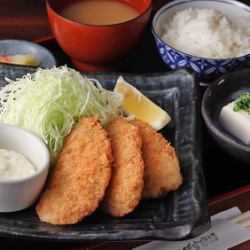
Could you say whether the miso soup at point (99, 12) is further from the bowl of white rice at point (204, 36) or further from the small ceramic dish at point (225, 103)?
the small ceramic dish at point (225, 103)

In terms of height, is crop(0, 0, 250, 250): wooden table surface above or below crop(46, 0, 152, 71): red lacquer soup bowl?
below

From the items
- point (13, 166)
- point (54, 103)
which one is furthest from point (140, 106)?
point (13, 166)

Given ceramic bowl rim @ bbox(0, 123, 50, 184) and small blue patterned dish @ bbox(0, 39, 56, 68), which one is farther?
small blue patterned dish @ bbox(0, 39, 56, 68)

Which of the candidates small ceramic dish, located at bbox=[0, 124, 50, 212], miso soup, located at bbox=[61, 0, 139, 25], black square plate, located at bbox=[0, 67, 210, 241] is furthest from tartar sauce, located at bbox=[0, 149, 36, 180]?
miso soup, located at bbox=[61, 0, 139, 25]

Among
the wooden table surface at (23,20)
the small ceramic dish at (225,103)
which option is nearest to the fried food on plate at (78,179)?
the small ceramic dish at (225,103)

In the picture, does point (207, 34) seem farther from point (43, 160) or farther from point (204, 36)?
point (43, 160)

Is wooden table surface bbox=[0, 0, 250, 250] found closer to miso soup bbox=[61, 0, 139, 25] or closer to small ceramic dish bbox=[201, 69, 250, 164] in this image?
miso soup bbox=[61, 0, 139, 25]

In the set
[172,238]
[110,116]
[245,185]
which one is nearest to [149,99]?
[110,116]
